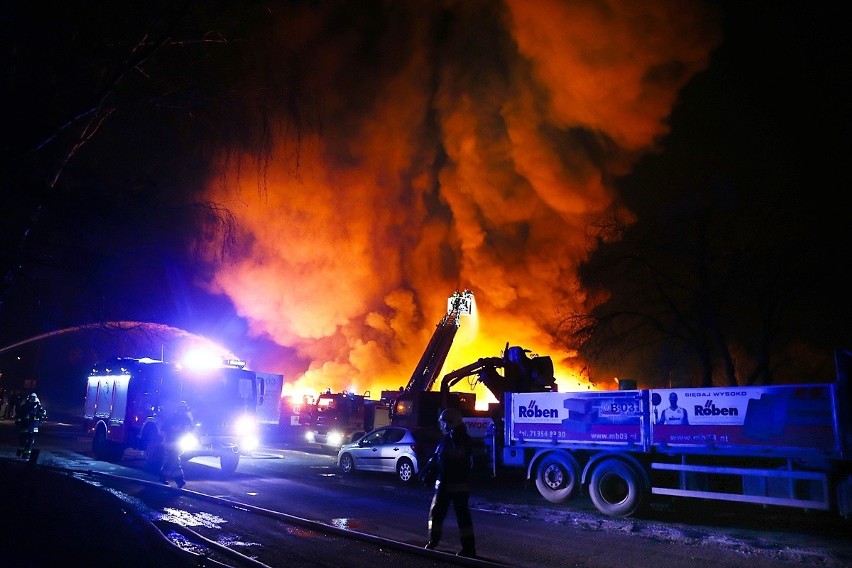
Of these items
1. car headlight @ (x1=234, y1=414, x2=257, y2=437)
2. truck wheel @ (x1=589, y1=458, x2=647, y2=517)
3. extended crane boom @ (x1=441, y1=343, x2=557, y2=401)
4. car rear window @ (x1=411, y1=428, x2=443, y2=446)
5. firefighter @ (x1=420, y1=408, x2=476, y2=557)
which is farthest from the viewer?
extended crane boom @ (x1=441, y1=343, x2=557, y2=401)

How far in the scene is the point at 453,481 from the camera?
7691 mm

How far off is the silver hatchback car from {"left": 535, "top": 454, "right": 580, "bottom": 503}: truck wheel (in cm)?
348

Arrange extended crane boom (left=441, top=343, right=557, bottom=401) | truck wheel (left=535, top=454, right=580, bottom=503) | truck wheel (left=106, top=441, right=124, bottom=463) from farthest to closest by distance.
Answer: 1. extended crane boom (left=441, top=343, right=557, bottom=401)
2. truck wheel (left=106, top=441, right=124, bottom=463)
3. truck wheel (left=535, top=454, right=580, bottom=503)

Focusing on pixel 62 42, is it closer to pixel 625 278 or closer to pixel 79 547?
pixel 79 547

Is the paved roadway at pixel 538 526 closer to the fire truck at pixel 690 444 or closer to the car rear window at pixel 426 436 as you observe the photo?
the fire truck at pixel 690 444

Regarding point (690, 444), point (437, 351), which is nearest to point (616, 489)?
point (690, 444)

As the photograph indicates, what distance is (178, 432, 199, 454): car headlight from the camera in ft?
43.0

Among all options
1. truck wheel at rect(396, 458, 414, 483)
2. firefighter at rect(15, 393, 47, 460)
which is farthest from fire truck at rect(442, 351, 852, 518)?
firefighter at rect(15, 393, 47, 460)

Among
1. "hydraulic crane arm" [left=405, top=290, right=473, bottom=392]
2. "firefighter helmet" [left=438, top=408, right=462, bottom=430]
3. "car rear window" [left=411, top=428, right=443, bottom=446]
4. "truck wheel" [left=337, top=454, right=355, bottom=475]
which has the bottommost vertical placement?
"truck wheel" [left=337, top=454, right=355, bottom=475]

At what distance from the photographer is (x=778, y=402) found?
10227mm

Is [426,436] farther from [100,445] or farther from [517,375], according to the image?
[100,445]

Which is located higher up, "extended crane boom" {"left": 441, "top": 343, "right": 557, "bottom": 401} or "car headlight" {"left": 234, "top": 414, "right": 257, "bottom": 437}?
"extended crane boom" {"left": 441, "top": 343, "right": 557, "bottom": 401}

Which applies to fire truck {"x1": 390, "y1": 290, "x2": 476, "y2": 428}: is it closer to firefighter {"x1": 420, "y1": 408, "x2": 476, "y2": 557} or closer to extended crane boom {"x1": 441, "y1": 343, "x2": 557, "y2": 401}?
extended crane boom {"x1": 441, "y1": 343, "x2": 557, "y2": 401}

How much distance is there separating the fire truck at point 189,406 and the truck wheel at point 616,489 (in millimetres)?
8611
